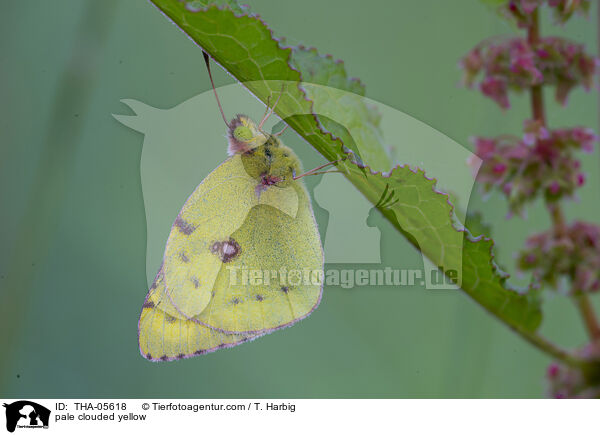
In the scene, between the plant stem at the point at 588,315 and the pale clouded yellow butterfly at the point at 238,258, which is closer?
the plant stem at the point at 588,315

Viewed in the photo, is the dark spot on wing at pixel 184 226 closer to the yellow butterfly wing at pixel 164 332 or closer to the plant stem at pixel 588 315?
the yellow butterfly wing at pixel 164 332

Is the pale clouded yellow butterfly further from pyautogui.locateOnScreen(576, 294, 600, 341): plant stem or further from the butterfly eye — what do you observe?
pyautogui.locateOnScreen(576, 294, 600, 341): plant stem

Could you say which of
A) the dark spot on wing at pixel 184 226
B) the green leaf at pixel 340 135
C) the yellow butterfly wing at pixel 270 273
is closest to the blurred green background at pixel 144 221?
the yellow butterfly wing at pixel 270 273

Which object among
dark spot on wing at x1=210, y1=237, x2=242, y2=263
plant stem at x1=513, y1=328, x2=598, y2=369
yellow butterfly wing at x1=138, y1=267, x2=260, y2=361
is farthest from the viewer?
dark spot on wing at x1=210, y1=237, x2=242, y2=263

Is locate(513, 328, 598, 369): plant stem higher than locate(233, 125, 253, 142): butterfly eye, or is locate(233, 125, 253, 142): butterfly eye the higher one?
locate(233, 125, 253, 142): butterfly eye

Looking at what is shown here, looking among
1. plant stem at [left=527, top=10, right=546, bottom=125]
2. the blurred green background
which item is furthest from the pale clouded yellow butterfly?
plant stem at [left=527, top=10, right=546, bottom=125]
